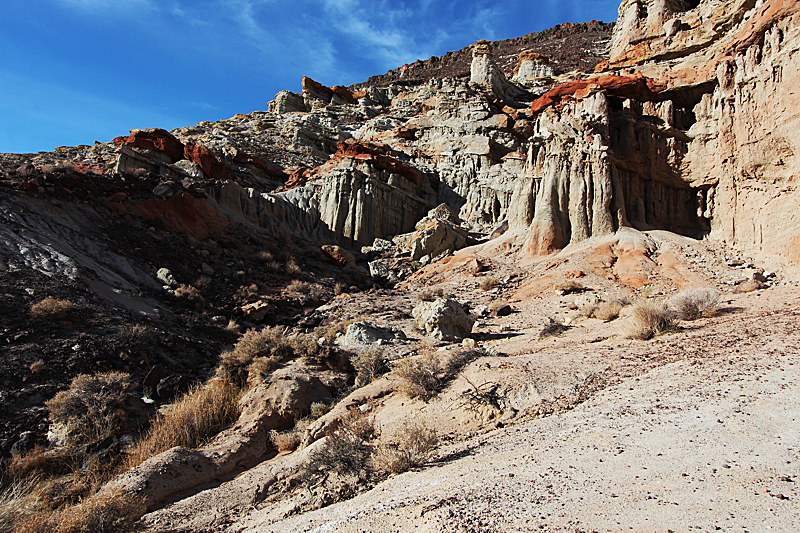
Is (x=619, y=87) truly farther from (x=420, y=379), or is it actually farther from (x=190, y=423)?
(x=190, y=423)

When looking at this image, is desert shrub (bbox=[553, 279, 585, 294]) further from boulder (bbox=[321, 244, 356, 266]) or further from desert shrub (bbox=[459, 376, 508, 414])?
boulder (bbox=[321, 244, 356, 266])

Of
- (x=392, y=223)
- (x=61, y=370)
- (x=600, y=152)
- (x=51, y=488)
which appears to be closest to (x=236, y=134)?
(x=392, y=223)

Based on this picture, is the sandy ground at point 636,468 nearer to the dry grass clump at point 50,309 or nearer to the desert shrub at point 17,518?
the desert shrub at point 17,518

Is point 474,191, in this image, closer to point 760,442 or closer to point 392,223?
point 392,223

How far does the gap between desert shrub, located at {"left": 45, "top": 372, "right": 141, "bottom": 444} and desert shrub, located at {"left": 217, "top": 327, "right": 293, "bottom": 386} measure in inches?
76.6

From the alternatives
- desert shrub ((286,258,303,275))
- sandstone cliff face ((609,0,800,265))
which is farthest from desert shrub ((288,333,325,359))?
sandstone cliff face ((609,0,800,265))

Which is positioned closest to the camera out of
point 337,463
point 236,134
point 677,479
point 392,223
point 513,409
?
point 677,479

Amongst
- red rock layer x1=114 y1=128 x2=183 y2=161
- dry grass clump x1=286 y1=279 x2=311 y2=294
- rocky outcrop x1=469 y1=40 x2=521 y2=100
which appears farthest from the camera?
rocky outcrop x1=469 y1=40 x2=521 y2=100

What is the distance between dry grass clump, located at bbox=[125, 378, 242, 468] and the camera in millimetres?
6670

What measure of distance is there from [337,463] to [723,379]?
450cm

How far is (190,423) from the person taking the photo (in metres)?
7.21

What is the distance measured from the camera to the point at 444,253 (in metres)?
24.0

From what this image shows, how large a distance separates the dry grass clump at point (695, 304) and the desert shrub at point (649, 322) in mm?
632

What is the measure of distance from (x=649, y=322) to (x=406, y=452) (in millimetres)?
5201
